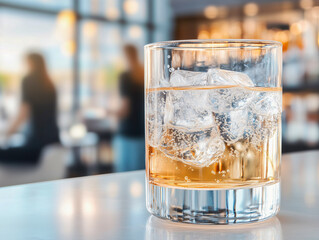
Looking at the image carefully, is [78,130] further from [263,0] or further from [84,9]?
[263,0]

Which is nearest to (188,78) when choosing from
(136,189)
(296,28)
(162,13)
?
(136,189)

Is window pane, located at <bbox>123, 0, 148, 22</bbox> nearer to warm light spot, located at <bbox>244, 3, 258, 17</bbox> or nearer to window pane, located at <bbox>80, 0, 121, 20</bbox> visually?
window pane, located at <bbox>80, 0, 121, 20</bbox>

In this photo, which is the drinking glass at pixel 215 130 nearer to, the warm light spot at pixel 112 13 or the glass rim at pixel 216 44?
the glass rim at pixel 216 44

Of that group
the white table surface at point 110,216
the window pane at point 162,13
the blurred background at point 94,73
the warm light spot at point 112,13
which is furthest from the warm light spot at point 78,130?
the white table surface at point 110,216

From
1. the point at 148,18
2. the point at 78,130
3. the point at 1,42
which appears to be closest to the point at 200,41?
the point at 1,42

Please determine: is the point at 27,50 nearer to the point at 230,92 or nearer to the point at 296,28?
the point at 296,28

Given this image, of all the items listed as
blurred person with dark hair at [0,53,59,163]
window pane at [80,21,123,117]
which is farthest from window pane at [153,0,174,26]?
blurred person with dark hair at [0,53,59,163]

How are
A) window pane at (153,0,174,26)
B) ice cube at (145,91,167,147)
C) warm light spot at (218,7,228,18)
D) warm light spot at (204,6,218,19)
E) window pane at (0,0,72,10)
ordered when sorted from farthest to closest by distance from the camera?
window pane at (153,0,174,26), warm light spot at (204,6,218,19), warm light spot at (218,7,228,18), window pane at (0,0,72,10), ice cube at (145,91,167,147)
